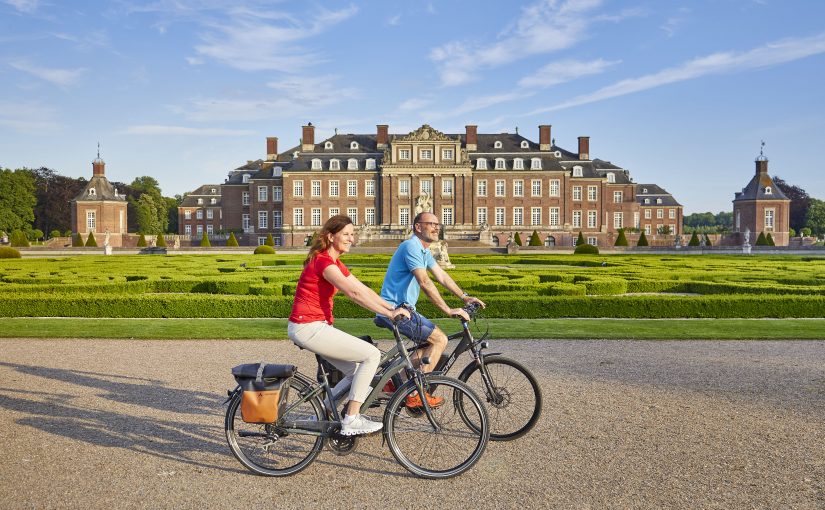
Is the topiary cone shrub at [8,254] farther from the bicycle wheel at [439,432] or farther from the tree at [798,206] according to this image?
the tree at [798,206]

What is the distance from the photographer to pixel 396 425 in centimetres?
430

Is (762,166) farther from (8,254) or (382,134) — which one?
(8,254)

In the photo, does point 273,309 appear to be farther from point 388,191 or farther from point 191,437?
point 388,191

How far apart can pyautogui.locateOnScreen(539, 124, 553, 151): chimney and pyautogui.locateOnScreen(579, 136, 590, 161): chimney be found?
417 centimetres

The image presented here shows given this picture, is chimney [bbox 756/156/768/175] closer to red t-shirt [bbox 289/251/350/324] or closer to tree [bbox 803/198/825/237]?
tree [bbox 803/198/825/237]

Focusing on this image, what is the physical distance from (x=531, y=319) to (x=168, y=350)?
241 inches

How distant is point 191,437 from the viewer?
5.04 meters

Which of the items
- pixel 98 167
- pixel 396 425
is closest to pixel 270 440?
pixel 396 425

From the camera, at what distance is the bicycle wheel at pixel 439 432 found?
4.24 metres

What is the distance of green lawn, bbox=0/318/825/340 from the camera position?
9812mm

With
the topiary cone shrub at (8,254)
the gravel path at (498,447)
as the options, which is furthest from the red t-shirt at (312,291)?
the topiary cone shrub at (8,254)

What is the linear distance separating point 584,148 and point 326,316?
6108 centimetres

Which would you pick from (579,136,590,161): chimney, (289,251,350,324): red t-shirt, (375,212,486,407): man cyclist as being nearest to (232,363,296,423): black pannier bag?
(289,251,350,324): red t-shirt

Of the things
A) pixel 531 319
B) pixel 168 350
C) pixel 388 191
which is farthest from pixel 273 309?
pixel 388 191
